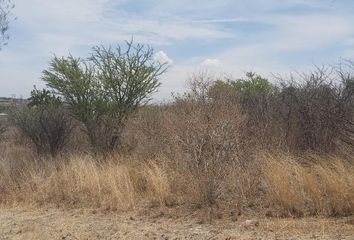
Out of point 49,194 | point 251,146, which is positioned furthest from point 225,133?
point 49,194

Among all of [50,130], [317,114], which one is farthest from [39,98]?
[317,114]

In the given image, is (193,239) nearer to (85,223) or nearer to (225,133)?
(85,223)

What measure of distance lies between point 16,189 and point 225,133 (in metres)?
6.00

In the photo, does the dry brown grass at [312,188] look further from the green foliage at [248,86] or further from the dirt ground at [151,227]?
the green foliage at [248,86]

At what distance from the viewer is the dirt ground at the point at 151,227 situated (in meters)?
7.82

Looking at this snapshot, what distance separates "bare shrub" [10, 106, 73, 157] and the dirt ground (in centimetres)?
945

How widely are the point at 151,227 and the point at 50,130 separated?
12.8 meters

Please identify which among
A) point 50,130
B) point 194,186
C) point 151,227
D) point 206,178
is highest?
point 50,130

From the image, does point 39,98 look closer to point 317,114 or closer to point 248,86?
point 248,86

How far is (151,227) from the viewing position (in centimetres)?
916

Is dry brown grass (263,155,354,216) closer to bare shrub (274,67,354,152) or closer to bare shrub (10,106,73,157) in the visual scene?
bare shrub (274,67,354,152)

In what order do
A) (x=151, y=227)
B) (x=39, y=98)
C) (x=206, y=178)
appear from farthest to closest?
1. (x=39, y=98)
2. (x=206, y=178)
3. (x=151, y=227)

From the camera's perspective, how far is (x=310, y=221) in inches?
326

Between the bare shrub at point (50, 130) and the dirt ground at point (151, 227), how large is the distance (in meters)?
9.45
